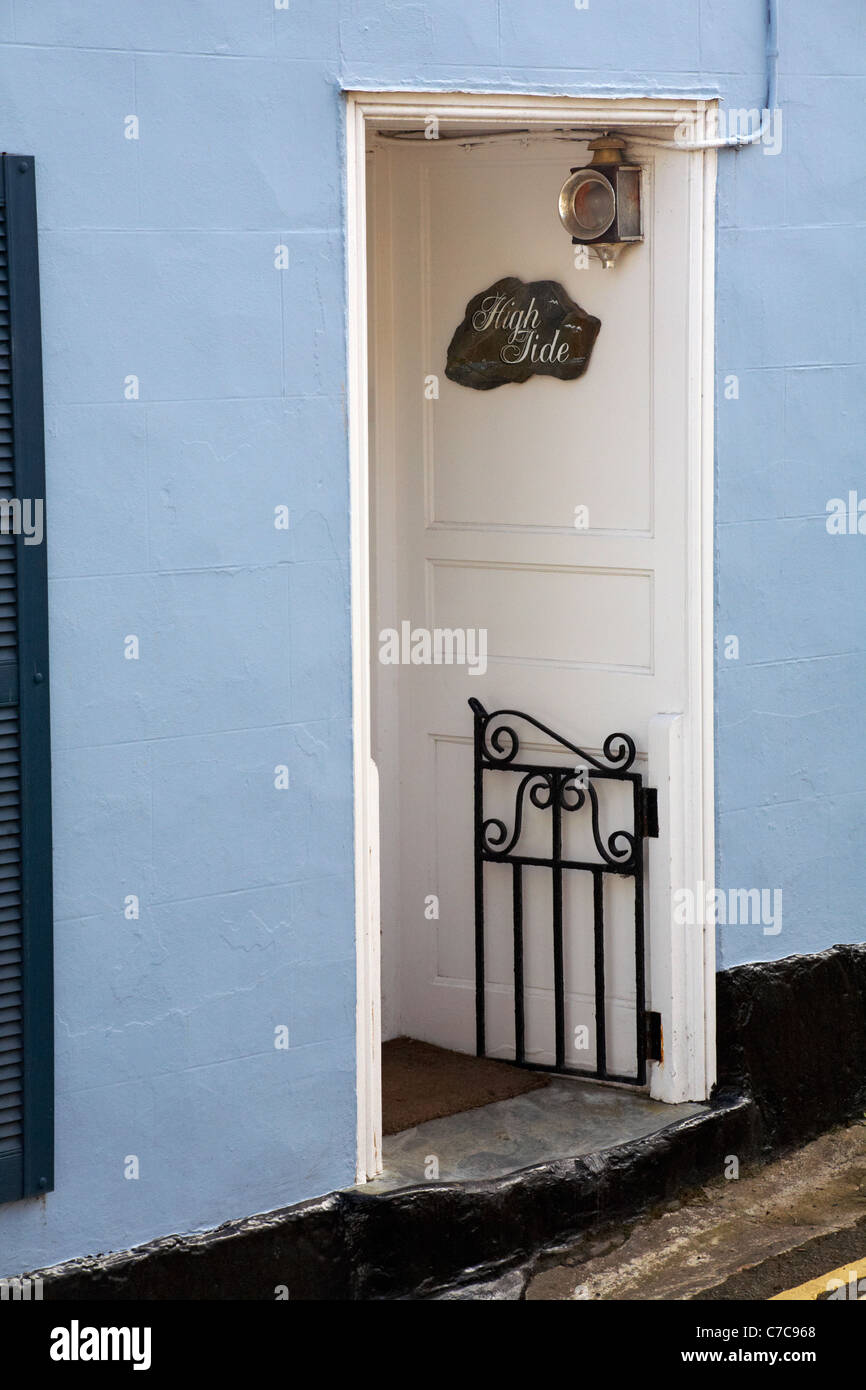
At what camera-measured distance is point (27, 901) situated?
422 centimetres

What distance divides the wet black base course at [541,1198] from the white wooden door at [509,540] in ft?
1.32

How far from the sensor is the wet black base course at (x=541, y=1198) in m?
4.58

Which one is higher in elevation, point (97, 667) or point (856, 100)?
point (856, 100)

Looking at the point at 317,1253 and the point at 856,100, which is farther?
the point at 856,100

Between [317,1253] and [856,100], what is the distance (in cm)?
403

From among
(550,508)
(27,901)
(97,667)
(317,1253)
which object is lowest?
(317,1253)

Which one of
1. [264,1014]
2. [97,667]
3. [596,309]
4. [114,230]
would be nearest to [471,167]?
[596,309]

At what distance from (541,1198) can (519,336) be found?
2801mm

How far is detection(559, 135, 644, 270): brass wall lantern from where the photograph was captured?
5461mm

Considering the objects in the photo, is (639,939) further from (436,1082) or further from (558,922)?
(436,1082)

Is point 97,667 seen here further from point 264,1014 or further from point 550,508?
point 550,508
